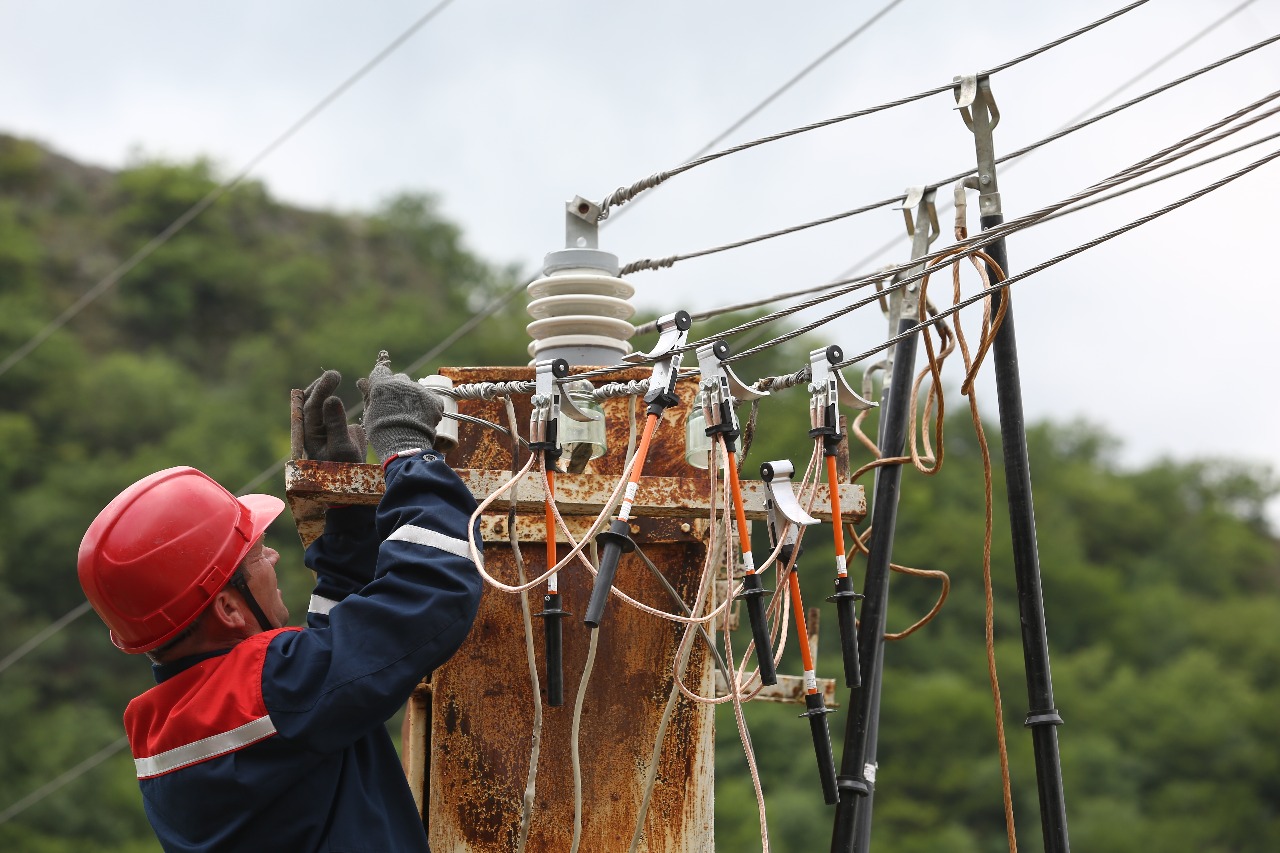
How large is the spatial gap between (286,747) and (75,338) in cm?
6464

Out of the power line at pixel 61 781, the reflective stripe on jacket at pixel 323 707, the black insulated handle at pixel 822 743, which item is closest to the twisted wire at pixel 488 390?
the reflective stripe on jacket at pixel 323 707

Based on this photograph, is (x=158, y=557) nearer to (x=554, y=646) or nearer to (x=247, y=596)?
(x=247, y=596)

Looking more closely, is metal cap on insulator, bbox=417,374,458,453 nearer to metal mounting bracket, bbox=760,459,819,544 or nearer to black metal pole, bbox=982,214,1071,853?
metal mounting bracket, bbox=760,459,819,544

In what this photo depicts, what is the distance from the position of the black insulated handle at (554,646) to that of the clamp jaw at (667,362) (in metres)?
0.42

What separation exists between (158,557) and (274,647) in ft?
1.04

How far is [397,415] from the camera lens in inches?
121

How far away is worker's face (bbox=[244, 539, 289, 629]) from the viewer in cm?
310

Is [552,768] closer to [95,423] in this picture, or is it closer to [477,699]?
[477,699]

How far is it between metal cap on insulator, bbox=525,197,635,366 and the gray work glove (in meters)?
0.49

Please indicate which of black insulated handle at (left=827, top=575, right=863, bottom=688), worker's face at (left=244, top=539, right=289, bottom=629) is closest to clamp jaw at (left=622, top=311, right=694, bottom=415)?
black insulated handle at (left=827, top=575, right=863, bottom=688)

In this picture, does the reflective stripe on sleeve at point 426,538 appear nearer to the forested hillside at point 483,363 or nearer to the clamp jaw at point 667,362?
the clamp jaw at point 667,362

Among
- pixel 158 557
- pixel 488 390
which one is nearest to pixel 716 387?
pixel 488 390

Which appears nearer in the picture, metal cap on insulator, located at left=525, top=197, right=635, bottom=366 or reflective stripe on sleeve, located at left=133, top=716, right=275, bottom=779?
reflective stripe on sleeve, located at left=133, top=716, right=275, bottom=779

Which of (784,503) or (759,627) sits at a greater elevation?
(784,503)
